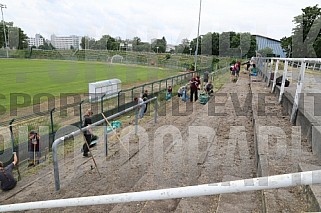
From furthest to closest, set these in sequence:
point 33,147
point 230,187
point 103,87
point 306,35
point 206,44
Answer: point 206,44, point 306,35, point 103,87, point 33,147, point 230,187

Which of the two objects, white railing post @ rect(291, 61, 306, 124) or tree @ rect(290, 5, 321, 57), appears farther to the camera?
tree @ rect(290, 5, 321, 57)

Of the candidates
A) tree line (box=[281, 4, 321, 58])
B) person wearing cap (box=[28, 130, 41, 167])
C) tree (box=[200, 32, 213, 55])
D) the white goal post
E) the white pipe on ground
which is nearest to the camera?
the white pipe on ground

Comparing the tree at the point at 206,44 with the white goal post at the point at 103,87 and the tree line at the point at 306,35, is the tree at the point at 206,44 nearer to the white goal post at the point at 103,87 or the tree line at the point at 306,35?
the tree line at the point at 306,35

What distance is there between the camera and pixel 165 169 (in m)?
4.85

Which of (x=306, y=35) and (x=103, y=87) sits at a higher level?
(x=306, y=35)

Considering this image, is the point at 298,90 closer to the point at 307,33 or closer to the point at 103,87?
the point at 103,87

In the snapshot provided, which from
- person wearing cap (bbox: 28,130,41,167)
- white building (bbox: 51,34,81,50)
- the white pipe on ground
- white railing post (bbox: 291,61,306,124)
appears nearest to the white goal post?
person wearing cap (bbox: 28,130,41,167)

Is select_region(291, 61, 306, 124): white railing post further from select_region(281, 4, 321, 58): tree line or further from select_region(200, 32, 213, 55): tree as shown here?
select_region(200, 32, 213, 55): tree

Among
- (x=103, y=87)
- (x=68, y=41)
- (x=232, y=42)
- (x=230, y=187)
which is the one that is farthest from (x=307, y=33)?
(x=68, y=41)

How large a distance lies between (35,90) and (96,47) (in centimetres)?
9492

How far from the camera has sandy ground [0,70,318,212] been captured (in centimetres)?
347

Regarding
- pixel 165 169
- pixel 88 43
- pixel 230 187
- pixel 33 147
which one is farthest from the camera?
pixel 88 43

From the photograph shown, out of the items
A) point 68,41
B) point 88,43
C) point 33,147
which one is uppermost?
point 68,41

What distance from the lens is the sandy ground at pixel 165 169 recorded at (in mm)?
3473
